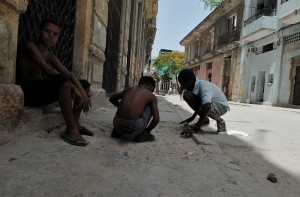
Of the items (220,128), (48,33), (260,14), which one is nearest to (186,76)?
(220,128)

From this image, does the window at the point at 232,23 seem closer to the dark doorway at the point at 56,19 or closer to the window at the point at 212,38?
the window at the point at 212,38

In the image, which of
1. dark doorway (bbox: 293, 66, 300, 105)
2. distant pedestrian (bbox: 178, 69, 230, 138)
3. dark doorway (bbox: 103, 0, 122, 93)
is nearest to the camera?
distant pedestrian (bbox: 178, 69, 230, 138)

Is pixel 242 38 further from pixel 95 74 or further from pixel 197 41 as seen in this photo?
pixel 95 74

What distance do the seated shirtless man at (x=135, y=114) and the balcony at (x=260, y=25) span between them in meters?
15.4

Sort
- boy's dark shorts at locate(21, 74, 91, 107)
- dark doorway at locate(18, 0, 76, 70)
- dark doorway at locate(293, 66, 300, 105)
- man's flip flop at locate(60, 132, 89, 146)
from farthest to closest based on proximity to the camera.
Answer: dark doorway at locate(293, 66, 300, 105)
dark doorway at locate(18, 0, 76, 70)
boy's dark shorts at locate(21, 74, 91, 107)
man's flip flop at locate(60, 132, 89, 146)

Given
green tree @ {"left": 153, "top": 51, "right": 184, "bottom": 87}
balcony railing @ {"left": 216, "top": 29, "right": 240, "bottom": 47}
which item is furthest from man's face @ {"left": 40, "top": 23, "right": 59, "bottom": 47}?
green tree @ {"left": 153, "top": 51, "right": 184, "bottom": 87}

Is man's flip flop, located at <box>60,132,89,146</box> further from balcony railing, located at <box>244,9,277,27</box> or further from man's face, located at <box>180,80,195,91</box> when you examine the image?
balcony railing, located at <box>244,9,277,27</box>

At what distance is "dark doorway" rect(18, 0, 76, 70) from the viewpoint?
3.14 m

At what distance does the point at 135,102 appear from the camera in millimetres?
3021

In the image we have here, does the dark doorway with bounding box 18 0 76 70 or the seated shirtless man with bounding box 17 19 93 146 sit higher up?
the dark doorway with bounding box 18 0 76 70

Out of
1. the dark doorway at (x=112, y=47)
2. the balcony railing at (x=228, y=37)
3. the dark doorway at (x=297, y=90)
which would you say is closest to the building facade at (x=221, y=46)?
the balcony railing at (x=228, y=37)

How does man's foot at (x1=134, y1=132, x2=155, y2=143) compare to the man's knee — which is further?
the man's knee

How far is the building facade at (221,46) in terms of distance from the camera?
21.7m

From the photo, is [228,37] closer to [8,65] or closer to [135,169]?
[8,65]
